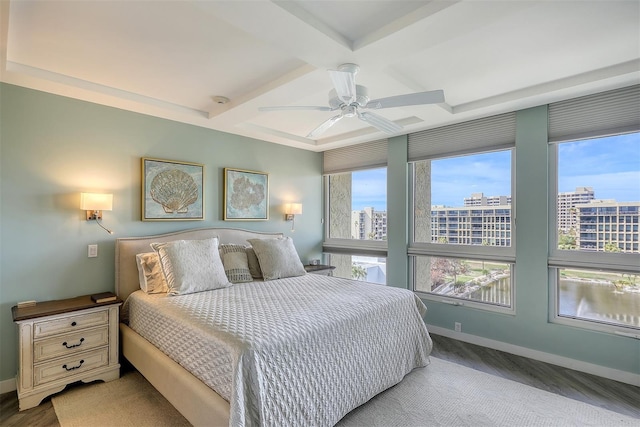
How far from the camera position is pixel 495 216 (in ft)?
11.3

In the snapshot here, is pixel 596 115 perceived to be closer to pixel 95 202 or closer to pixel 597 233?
pixel 597 233

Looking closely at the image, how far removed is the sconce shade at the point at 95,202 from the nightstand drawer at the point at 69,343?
3.45 ft

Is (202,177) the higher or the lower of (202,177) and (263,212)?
the higher

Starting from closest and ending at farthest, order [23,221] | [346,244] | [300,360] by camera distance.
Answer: [300,360]
[23,221]
[346,244]

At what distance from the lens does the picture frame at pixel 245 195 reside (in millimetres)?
3963

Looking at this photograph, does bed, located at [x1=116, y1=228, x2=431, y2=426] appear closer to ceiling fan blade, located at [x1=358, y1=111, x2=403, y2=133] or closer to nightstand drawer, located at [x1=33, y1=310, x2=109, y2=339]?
nightstand drawer, located at [x1=33, y1=310, x2=109, y2=339]

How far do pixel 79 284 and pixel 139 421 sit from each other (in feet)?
4.76

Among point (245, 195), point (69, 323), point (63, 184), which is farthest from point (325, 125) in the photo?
point (69, 323)

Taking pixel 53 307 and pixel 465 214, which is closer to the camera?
pixel 53 307

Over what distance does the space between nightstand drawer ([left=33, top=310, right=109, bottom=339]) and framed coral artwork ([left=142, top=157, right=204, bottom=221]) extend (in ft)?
3.43

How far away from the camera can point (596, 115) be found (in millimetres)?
2801

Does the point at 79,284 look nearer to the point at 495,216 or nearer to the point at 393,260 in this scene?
the point at 393,260

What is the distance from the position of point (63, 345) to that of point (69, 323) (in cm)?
17

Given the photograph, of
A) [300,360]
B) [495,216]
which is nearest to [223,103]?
[300,360]
